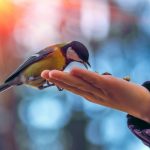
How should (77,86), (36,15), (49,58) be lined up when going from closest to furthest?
(77,86) → (49,58) → (36,15)

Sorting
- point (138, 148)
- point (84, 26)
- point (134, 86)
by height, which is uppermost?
point (134, 86)

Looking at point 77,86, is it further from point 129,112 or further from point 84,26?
point 84,26

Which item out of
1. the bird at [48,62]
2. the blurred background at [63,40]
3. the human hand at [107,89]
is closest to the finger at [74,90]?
the human hand at [107,89]

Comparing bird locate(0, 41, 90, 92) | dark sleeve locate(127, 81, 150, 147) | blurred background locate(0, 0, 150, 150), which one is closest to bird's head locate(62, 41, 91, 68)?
bird locate(0, 41, 90, 92)

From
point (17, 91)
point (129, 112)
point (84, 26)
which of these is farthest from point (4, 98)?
point (129, 112)

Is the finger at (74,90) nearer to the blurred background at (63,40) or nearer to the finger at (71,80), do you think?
the finger at (71,80)

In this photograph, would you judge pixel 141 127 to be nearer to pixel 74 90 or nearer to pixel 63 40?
pixel 74 90

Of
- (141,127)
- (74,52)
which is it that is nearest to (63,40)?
(74,52)
